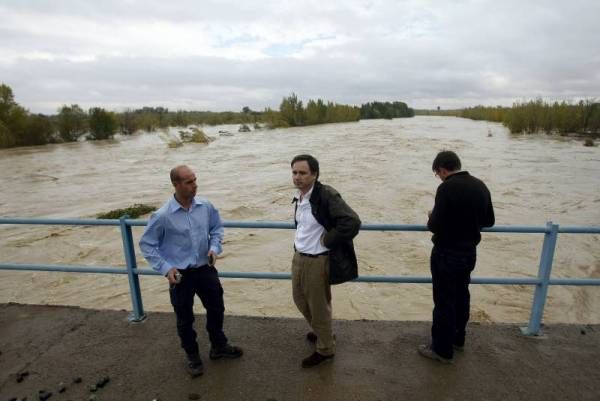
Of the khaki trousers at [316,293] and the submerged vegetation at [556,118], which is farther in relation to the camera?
the submerged vegetation at [556,118]

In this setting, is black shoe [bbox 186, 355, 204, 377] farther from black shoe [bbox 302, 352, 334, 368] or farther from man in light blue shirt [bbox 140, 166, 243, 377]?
black shoe [bbox 302, 352, 334, 368]

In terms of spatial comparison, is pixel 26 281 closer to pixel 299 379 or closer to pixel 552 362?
pixel 299 379

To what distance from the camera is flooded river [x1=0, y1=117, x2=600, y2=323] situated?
7.01 m

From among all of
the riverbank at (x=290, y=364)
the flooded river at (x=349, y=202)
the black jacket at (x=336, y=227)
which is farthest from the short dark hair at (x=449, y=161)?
the flooded river at (x=349, y=202)

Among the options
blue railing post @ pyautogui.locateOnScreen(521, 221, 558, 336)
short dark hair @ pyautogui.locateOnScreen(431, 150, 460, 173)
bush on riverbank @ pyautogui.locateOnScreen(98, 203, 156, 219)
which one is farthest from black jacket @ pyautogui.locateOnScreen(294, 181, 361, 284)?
bush on riverbank @ pyautogui.locateOnScreen(98, 203, 156, 219)

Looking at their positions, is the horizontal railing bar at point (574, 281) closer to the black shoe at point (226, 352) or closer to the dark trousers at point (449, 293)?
the dark trousers at point (449, 293)

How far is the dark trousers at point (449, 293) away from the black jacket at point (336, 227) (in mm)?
691

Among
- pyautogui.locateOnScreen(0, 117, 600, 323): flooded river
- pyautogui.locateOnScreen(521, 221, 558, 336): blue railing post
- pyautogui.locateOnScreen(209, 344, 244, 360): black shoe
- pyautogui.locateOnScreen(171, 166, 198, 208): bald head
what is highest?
pyautogui.locateOnScreen(171, 166, 198, 208): bald head

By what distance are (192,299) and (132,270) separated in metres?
0.98

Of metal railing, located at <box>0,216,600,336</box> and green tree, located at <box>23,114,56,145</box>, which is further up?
green tree, located at <box>23,114,56,145</box>

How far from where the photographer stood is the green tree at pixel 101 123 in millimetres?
41188

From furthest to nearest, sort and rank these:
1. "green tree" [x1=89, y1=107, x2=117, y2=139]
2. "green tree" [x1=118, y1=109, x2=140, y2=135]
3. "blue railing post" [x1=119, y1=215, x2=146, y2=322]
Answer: "green tree" [x1=118, y1=109, x2=140, y2=135], "green tree" [x1=89, y1=107, x2=117, y2=139], "blue railing post" [x1=119, y1=215, x2=146, y2=322]

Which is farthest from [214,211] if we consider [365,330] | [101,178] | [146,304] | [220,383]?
[101,178]

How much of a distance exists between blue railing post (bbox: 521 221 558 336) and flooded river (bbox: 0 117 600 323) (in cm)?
287
